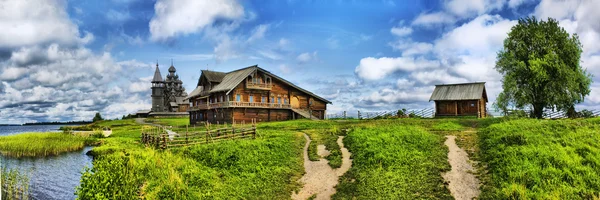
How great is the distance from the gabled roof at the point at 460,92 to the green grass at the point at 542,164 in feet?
82.3

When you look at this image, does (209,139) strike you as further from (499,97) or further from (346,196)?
(499,97)

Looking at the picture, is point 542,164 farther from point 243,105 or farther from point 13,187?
point 243,105

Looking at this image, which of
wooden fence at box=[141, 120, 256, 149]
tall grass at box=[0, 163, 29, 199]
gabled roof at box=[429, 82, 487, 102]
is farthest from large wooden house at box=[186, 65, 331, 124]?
tall grass at box=[0, 163, 29, 199]

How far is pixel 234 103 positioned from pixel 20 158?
22.8 m

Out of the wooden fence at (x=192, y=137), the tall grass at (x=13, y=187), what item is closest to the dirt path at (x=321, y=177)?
the wooden fence at (x=192, y=137)

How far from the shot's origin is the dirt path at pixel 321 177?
54.5 ft

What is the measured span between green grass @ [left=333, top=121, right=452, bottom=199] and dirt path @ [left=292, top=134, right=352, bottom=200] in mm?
411

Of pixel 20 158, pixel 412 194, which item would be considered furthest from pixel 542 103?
pixel 20 158

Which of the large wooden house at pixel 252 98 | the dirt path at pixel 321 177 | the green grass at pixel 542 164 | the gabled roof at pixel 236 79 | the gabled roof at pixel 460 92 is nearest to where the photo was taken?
the green grass at pixel 542 164

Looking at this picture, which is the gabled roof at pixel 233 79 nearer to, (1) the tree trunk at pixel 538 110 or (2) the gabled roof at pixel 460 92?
(2) the gabled roof at pixel 460 92

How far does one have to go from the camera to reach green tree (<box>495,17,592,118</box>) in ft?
119

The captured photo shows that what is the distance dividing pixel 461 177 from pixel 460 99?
34.7m

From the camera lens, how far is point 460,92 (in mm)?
50312

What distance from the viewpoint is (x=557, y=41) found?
37.5 meters
